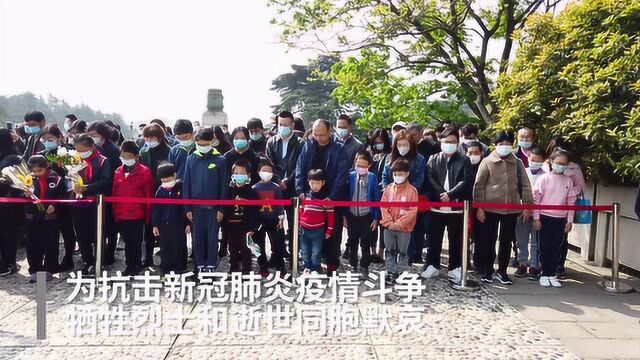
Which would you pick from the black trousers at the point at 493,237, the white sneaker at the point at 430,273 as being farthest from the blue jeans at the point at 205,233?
the black trousers at the point at 493,237

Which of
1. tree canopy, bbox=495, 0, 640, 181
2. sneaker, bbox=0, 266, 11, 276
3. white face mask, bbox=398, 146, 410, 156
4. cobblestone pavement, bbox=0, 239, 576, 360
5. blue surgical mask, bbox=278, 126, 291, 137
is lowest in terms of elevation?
cobblestone pavement, bbox=0, 239, 576, 360

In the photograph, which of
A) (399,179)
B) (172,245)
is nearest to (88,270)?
(172,245)

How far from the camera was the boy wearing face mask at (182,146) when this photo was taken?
5.74m

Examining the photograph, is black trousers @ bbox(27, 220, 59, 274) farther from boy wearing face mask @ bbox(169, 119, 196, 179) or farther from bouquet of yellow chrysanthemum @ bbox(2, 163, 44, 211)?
boy wearing face mask @ bbox(169, 119, 196, 179)

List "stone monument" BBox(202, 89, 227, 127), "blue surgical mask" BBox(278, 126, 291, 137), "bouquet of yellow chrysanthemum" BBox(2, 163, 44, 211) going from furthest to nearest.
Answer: "stone monument" BBox(202, 89, 227, 127), "blue surgical mask" BBox(278, 126, 291, 137), "bouquet of yellow chrysanthemum" BBox(2, 163, 44, 211)

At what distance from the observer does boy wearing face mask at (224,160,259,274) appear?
17.7ft

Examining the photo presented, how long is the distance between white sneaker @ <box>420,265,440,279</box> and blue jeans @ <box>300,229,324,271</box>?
4.28ft

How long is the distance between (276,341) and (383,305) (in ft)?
4.30

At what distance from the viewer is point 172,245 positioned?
5.53 m

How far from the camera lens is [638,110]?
15.9 ft

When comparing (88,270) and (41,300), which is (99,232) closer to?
(88,270)

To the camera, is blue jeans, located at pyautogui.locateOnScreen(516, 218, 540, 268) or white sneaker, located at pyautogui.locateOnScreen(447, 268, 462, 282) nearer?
white sneaker, located at pyautogui.locateOnScreen(447, 268, 462, 282)

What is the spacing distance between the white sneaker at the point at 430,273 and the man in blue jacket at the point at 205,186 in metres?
2.49

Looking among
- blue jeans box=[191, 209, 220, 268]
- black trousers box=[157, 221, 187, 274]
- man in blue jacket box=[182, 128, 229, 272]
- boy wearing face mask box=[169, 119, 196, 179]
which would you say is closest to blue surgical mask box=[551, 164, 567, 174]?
man in blue jacket box=[182, 128, 229, 272]
